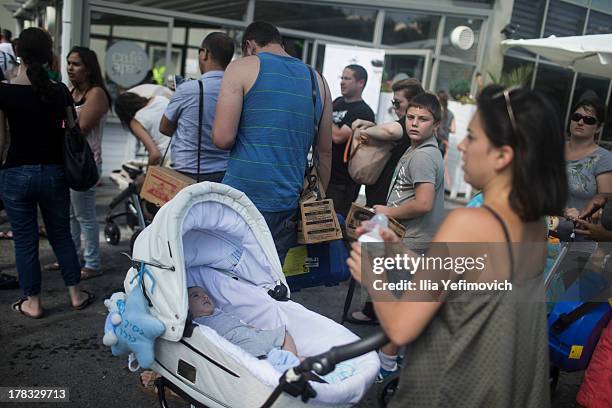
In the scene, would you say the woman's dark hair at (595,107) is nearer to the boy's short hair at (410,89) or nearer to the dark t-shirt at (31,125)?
the boy's short hair at (410,89)

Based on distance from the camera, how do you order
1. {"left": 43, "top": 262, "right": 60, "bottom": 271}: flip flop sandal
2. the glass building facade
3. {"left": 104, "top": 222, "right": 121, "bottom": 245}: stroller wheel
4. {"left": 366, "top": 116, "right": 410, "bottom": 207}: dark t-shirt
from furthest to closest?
the glass building facade, {"left": 104, "top": 222, "right": 121, "bottom": 245}: stroller wheel, {"left": 43, "top": 262, "right": 60, "bottom": 271}: flip flop sandal, {"left": 366, "top": 116, "right": 410, "bottom": 207}: dark t-shirt

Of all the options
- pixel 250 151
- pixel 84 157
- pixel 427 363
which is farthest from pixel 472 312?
pixel 84 157

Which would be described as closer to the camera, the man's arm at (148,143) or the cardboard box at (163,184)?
the cardboard box at (163,184)

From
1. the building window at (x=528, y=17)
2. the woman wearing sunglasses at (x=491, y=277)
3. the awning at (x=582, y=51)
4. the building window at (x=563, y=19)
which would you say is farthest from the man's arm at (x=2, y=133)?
the building window at (x=563, y=19)

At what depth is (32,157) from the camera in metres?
3.53

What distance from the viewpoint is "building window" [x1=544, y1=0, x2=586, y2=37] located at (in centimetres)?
1109

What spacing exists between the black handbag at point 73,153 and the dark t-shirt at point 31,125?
0.05 meters

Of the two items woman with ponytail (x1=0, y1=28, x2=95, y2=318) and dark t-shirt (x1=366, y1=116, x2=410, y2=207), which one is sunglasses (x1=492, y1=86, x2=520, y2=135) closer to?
dark t-shirt (x1=366, y1=116, x2=410, y2=207)

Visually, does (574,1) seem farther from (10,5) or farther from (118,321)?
(10,5)

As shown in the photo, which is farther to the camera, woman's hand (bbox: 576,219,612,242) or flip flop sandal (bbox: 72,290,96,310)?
flip flop sandal (bbox: 72,290,96,310)

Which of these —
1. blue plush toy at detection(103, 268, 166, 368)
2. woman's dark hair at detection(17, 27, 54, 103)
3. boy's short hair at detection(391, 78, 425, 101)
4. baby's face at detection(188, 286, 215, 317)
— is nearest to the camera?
blue plush toy at detection(103, 268, 166, 368)

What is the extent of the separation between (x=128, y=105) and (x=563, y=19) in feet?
32.5

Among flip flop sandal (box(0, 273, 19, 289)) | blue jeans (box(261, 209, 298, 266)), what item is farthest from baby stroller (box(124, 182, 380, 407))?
flip flop sandal (box(0, 273, 19, 289))

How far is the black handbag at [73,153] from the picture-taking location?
3594mm
